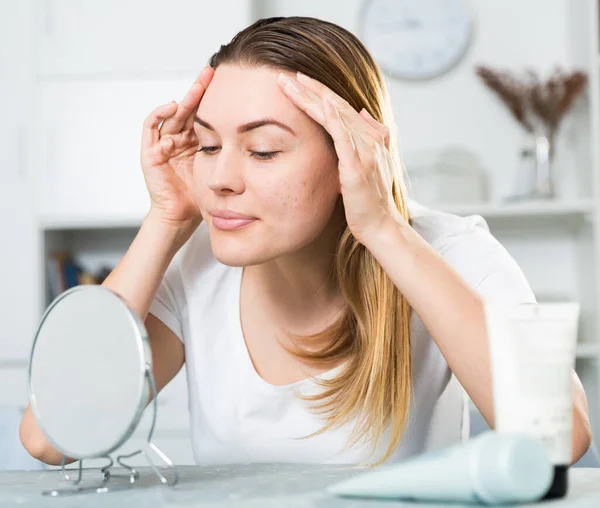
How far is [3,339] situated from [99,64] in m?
0.94

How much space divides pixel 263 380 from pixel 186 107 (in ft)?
1.35

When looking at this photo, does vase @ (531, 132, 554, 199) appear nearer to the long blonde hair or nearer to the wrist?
the long blonde hair

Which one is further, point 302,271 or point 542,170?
point 542,170

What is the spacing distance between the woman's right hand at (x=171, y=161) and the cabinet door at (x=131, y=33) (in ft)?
5.16

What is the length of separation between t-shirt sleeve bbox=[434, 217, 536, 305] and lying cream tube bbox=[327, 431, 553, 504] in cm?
48

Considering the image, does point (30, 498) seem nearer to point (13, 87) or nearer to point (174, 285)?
point (174, 285)

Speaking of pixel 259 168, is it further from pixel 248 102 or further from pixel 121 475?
pixel 121 475

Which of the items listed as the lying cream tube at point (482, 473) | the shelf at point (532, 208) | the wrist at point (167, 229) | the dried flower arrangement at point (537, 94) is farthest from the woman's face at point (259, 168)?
the dried flower arrangement at point (537, 94)

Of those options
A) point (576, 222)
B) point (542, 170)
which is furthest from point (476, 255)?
point (576, 222)

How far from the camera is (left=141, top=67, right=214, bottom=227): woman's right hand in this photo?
1337mm

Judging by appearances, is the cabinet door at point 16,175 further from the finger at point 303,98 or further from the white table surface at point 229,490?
the white table surface at point 229,490

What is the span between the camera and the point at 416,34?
3152mm

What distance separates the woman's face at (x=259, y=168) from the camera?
113cm

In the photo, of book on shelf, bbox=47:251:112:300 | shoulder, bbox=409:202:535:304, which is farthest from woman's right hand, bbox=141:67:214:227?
book on shelf, bbox=47:251:112:300
